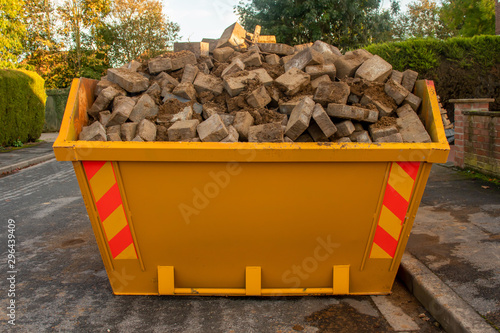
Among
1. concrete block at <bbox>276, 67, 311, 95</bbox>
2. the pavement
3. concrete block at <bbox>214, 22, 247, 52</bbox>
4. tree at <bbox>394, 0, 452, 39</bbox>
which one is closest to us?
the pavement

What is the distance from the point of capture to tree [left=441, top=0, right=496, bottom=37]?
71.0 feet

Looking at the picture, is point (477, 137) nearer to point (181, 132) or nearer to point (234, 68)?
point (234, 68)

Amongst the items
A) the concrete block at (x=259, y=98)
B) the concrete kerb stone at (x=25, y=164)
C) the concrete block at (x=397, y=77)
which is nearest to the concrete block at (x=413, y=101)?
the concrete block at (x=397, y=77)

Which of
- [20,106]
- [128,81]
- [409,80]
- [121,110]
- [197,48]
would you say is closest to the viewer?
[121,110]

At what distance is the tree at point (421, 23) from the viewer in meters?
32.8

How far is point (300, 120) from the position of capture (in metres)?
2.93

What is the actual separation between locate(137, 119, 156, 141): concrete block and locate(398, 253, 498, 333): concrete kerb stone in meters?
2.25

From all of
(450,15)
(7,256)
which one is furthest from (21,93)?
(450,15)

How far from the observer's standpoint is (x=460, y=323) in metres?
2.63

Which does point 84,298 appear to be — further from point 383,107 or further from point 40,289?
point 383,107

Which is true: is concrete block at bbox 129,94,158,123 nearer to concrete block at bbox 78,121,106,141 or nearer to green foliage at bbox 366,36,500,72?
concrete block at bbox 78,121,106,141

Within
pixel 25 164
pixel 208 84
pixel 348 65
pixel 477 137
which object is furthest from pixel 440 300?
pixel 25 164

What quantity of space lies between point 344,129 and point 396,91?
622mm

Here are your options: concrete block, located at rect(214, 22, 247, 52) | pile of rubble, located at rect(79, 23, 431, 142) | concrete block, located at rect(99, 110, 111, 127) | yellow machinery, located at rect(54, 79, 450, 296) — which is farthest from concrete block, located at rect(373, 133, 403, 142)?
concrete block, located at rect(214, 22, 247, 52)
